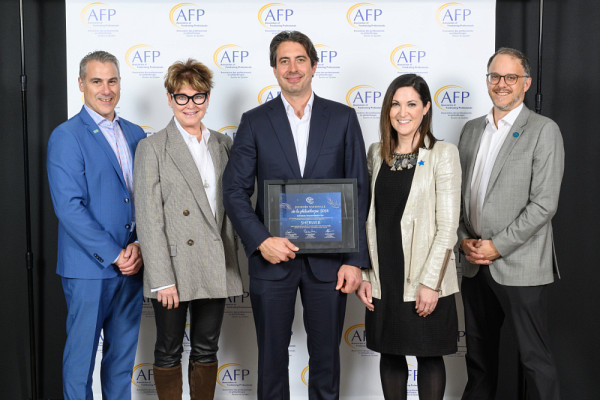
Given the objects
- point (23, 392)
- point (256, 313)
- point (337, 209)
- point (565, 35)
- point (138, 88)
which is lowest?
point (23, 392)

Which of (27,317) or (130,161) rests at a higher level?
(130,161)

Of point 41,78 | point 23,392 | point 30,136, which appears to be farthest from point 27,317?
point 41,78

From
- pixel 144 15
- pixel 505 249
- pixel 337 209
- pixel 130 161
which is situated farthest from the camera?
pixel 144 15

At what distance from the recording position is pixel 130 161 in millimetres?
2545

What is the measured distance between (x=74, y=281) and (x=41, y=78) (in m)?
1.48

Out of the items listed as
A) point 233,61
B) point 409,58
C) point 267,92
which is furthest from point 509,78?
point 233,61

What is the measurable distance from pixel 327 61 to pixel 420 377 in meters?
1.81

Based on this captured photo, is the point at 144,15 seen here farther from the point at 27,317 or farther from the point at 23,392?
the point at 23,392

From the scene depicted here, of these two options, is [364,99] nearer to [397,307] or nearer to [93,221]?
[397,307]

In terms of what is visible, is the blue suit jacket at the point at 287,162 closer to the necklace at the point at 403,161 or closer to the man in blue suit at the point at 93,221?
the necklace at the point at 403,161

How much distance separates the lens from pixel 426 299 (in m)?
2.19

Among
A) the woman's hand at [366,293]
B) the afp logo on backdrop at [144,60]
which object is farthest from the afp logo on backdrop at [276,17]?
the woman's hand at [366,293]

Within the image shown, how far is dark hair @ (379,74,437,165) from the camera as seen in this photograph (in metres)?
2.26

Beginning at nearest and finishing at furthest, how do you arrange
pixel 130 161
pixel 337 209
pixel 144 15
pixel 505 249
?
pixel 337 209
pixel 505 249
pixel 130 161
pixel 144 15
